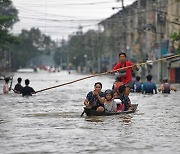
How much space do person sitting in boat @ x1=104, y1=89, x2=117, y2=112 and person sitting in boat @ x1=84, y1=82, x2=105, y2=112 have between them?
0.69 ft

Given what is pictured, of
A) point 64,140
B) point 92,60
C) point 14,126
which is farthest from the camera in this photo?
point 92,60

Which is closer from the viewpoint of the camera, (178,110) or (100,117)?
(100,117)

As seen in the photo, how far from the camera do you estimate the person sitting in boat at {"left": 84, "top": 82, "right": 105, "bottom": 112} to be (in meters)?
20.8

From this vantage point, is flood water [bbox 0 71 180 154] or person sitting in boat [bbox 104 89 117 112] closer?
flood water [bbox 0 71 180 154]

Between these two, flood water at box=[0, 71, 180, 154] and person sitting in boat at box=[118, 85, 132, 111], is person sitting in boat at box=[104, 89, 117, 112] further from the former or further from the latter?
person sitting in boat at box=[118, 85, 132, 111]

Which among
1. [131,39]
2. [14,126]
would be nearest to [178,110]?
[14,126]

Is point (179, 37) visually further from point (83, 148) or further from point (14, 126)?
point (83, 148)

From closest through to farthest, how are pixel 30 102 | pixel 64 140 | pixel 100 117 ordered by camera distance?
pixel 64 140 < pixel 100 117 < pixel 30 102

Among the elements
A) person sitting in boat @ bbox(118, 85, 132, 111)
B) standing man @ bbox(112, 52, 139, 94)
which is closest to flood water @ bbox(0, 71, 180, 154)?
person sitting in boat @ bbox(118, 85, 132, 111)

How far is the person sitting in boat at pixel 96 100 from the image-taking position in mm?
20812

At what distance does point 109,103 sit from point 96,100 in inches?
24.4

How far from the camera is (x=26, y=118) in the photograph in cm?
2088

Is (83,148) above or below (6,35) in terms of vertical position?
below

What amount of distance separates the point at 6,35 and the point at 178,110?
40.5 metres
